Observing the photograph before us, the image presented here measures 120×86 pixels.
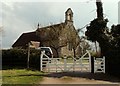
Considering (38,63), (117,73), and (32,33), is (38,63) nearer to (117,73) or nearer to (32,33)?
(117,73)

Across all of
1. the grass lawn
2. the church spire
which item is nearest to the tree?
the grass lawn

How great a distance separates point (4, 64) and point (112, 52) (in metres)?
11.1

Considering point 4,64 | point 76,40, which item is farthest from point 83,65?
point 76,40

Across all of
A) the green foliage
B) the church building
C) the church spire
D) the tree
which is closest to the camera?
the green foliage

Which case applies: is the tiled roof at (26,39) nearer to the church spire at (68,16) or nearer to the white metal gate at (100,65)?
the church spire at (68,16)

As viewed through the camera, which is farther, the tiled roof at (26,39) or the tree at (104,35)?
the tiled roof at (26,39)

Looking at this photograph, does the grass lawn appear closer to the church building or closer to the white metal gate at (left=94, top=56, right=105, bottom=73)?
the white metal gate at (left=94, top=56, right=105, bottom=73)

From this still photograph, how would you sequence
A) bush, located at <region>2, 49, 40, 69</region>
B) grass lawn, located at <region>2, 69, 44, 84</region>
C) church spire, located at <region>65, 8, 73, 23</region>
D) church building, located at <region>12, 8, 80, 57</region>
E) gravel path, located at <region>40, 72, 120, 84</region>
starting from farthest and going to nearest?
1. church spire, located at <region>65, 8, 73, 23</region>
2. church building, located at <region>12, 8, 80, 57</region>
3. bush, located at <region>2, 49, 40, 69</region>
4. gravel path, located at <region>40, 72, 120, 84</region>
5. grass lawn, located at <region>2, 69, 44, 84</region>

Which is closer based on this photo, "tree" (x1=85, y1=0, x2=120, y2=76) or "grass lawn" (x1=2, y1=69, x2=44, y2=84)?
"grass lawn" (x1=2, y1=69, x2=44, y2=84)

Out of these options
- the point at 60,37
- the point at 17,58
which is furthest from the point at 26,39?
the point at 17,58

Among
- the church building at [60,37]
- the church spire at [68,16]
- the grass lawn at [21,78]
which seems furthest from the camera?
the church spire at [68,16]

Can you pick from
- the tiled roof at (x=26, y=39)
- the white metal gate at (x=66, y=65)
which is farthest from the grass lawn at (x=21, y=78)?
the tiled roof at (x=26, y=39)

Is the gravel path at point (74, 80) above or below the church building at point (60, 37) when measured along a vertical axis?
below

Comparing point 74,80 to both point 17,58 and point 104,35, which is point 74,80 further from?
point 17,58
